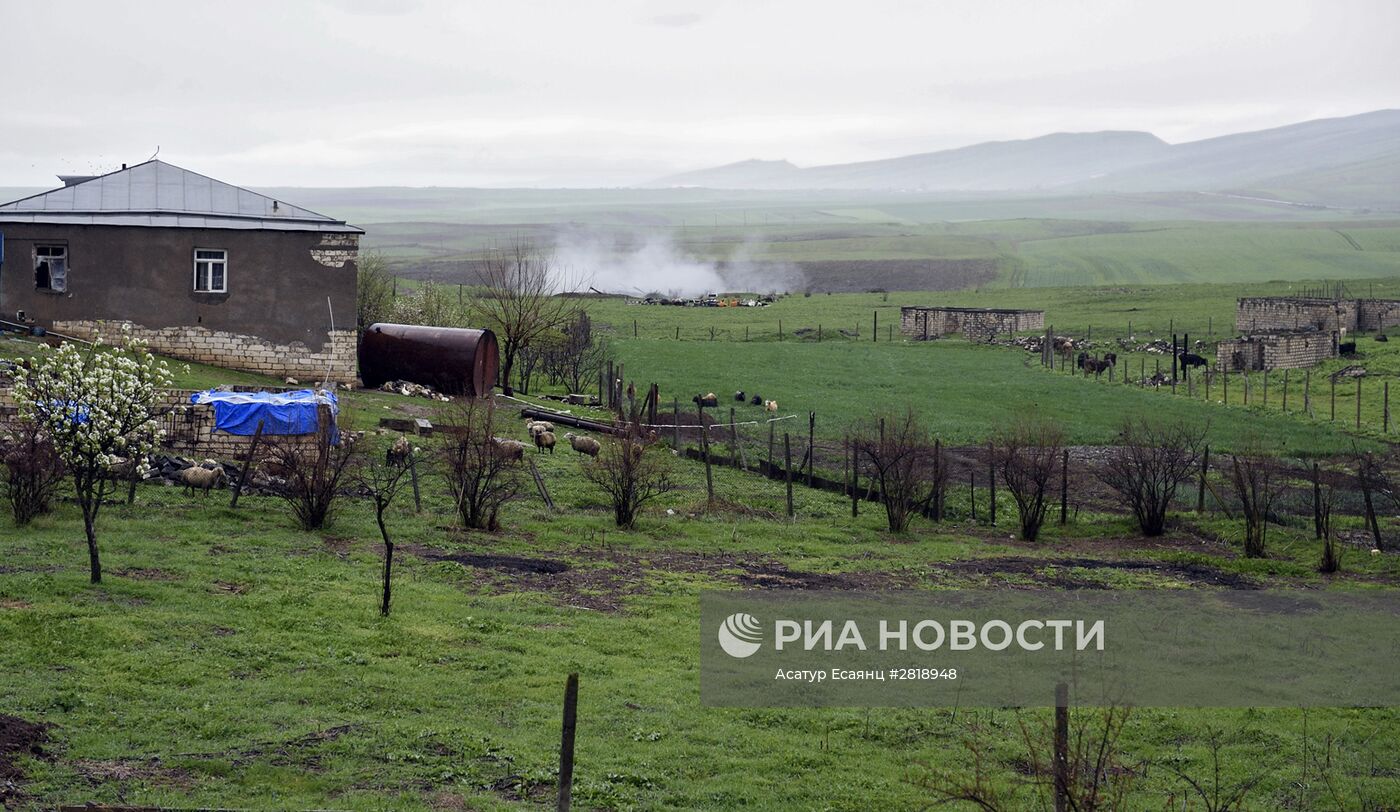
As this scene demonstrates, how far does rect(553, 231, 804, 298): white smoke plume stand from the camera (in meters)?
123

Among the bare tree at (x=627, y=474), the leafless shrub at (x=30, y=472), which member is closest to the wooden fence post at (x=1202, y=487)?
the bare tree at (x=627, y=474)

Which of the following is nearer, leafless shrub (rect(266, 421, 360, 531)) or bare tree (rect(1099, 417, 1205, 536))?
leafless shrub (rect(266, 421, 360, 531))

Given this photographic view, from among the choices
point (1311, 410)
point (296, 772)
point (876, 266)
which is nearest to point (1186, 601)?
point (296, 772)

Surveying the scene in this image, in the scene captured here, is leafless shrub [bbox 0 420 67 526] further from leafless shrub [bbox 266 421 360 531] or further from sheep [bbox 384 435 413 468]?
sheep [bbox 384 435 413 468]

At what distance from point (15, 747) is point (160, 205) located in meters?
26.8

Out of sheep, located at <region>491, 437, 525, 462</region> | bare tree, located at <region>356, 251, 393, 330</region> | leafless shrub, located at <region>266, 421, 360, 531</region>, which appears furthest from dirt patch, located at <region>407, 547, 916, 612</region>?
bare tree, located at <region>356, 251, 393, 330</region>

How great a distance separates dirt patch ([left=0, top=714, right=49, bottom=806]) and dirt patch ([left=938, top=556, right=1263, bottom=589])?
1368 centimetres

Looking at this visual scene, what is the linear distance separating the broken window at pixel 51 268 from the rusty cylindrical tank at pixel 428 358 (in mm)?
7442

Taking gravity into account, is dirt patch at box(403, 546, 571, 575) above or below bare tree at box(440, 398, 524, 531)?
below

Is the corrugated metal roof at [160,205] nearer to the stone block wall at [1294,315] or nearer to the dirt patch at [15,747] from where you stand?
the dirt patch at [15,747]

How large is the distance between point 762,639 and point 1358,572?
11.4 meters

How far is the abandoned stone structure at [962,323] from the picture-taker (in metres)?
68.2

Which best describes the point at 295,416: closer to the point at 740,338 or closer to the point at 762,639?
the point at 762,639

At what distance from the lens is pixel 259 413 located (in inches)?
968
